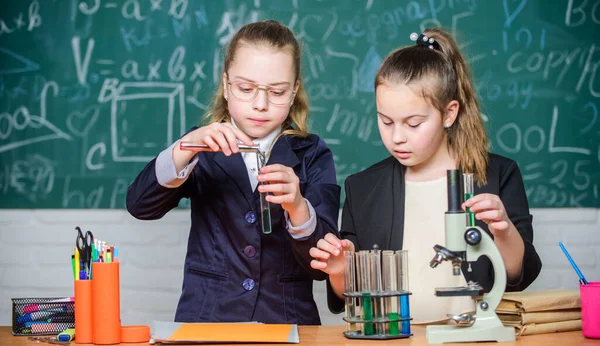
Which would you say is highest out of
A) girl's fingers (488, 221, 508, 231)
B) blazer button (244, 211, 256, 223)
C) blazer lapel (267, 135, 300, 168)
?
blazer lapel (267, 135, 300, 168)

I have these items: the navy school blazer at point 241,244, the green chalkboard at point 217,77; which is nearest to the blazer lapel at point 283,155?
the navy school blazer at point 241,244

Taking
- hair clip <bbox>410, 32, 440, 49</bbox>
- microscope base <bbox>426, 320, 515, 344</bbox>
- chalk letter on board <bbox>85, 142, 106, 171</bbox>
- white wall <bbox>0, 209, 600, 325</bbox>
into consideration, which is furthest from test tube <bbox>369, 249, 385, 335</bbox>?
chalk letter on board <bbox>85, 142, 106, 171</bbox>

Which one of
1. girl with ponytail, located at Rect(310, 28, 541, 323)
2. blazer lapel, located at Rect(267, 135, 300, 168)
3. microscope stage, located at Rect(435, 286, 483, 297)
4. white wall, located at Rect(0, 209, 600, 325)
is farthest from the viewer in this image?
white wall, located at Rect(0, 209, 600, 325)

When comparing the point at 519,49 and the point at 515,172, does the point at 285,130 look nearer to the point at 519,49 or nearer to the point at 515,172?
the point at 515,172

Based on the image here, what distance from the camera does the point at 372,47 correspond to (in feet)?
10.7

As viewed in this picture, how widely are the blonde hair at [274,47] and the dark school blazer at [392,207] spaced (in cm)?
23

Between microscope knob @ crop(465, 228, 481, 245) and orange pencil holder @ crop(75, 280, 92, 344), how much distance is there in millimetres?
764

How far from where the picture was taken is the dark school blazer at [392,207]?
6.41 feet

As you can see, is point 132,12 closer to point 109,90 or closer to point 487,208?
point 109,90

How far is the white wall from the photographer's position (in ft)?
10.6

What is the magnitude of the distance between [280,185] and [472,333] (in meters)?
0.50

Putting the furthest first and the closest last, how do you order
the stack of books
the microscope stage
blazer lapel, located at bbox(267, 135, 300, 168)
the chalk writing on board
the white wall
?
the chalk writing on board, the white wall, blazer lapel, located at bbox(267, 135, 300, 168), the stack of books, the microscope stage

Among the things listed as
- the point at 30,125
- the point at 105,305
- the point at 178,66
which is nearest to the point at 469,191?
the point at 105,305

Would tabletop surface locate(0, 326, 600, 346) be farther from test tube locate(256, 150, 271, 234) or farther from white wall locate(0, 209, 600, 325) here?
white wall locate(0, 209, 600, 325)
